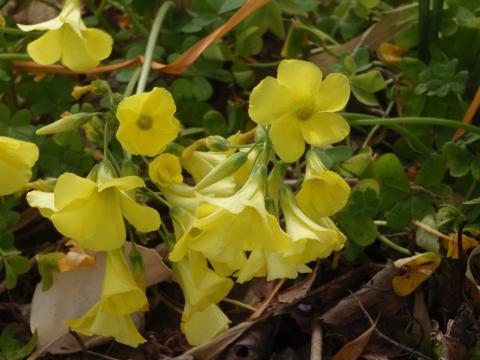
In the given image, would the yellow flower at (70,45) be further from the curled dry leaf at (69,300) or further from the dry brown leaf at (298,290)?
the dry brown leaf at (298,290)

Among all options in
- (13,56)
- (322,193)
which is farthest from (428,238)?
(13,56)

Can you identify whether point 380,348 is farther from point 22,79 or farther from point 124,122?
point 22,79

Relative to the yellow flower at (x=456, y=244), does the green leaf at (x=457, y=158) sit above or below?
above

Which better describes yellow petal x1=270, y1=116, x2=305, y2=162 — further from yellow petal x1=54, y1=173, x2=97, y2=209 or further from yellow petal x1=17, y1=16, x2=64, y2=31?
yellow petal x1=17, y1=16, x2=64, y2=31

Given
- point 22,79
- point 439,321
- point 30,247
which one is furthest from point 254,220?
point 22,79

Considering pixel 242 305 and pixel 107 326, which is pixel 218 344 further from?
pixel 107 326

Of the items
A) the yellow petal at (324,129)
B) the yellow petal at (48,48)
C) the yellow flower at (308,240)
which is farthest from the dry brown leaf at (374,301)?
the yellow petal at (48,48)

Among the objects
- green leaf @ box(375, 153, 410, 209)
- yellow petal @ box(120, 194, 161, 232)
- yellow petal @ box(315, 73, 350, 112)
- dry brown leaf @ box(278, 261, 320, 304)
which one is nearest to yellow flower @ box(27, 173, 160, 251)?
yellow petal @ box(120, 194, 161, 232)
